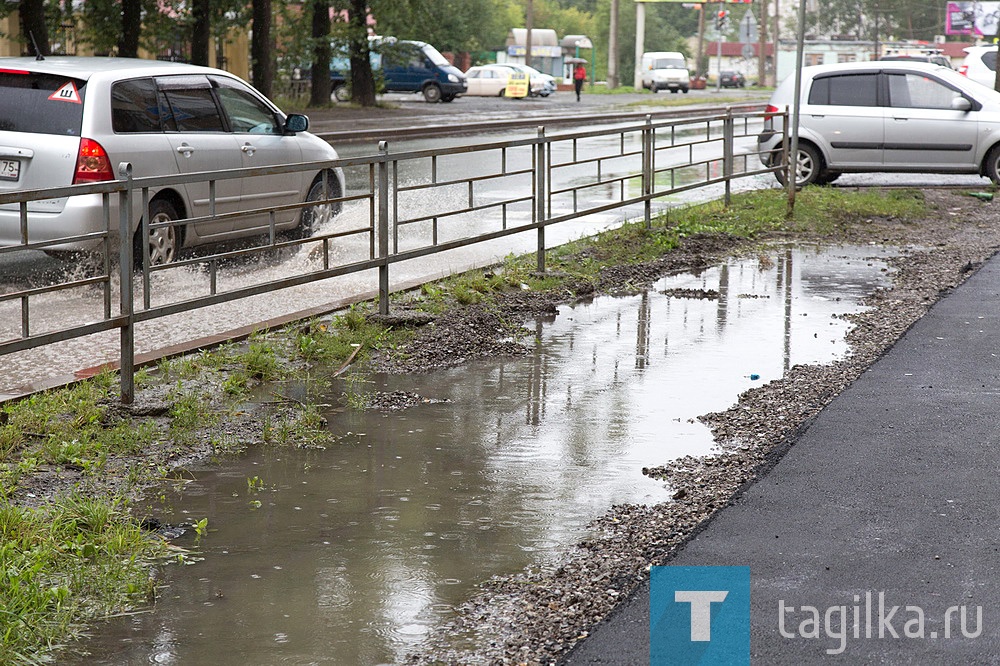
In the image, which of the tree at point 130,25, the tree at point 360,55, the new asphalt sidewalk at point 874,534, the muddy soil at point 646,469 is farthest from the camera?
the tree at point 360,55

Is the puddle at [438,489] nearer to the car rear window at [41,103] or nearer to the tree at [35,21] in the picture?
the car rear window at [41,103]

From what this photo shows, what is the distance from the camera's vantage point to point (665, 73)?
75.7m

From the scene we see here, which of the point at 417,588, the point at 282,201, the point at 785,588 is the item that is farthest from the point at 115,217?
the point at 785,588

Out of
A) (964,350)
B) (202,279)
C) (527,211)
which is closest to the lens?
(202,279)

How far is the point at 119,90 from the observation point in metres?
9.73

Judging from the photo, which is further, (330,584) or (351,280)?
(351,280)

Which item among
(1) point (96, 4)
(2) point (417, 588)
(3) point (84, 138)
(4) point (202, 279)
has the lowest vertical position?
(2) point (417, 588)

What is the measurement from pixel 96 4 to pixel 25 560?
91.7 feet

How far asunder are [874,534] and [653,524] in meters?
0.79

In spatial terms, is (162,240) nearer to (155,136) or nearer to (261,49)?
(155,136)

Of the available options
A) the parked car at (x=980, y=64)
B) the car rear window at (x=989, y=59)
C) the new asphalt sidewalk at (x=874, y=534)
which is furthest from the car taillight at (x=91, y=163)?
the car rear window at (x=989, y=59)

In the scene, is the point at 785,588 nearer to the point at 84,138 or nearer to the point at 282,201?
the point at 84,138

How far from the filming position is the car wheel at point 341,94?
145 ft

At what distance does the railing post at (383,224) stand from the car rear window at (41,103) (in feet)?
8.19
